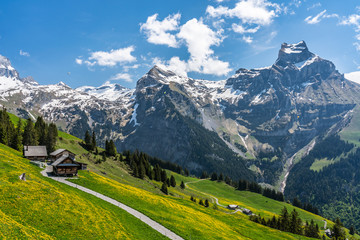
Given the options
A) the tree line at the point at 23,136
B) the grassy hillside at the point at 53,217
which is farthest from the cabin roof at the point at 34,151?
the grassy hillside at the point at 53,217

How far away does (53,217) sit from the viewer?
29.7 metres

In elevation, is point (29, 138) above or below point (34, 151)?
above

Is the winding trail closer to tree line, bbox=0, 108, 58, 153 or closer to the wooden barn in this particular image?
the wooden barn

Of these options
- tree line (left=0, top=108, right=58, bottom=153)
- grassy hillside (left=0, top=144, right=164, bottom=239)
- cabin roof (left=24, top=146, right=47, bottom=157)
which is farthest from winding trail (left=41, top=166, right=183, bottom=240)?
tree line (left=0, top=108, right=58, bottom=153)

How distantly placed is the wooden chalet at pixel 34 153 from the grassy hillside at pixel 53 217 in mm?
40400

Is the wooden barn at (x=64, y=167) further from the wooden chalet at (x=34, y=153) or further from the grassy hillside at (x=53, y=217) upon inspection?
the wooden chalet at (x=34, y=153)

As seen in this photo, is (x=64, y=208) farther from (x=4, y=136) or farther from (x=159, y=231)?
(x=4, y=136)

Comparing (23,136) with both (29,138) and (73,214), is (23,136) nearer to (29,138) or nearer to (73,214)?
(29,138)

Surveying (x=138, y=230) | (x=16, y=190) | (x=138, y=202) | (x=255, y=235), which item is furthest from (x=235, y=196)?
(x=16, y=190)

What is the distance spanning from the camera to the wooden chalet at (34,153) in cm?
7444

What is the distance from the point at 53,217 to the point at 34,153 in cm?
5619

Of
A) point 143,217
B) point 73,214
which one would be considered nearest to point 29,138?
point 143,217

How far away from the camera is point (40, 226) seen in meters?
26.8

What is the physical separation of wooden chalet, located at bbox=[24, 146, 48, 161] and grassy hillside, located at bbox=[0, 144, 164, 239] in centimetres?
4040
